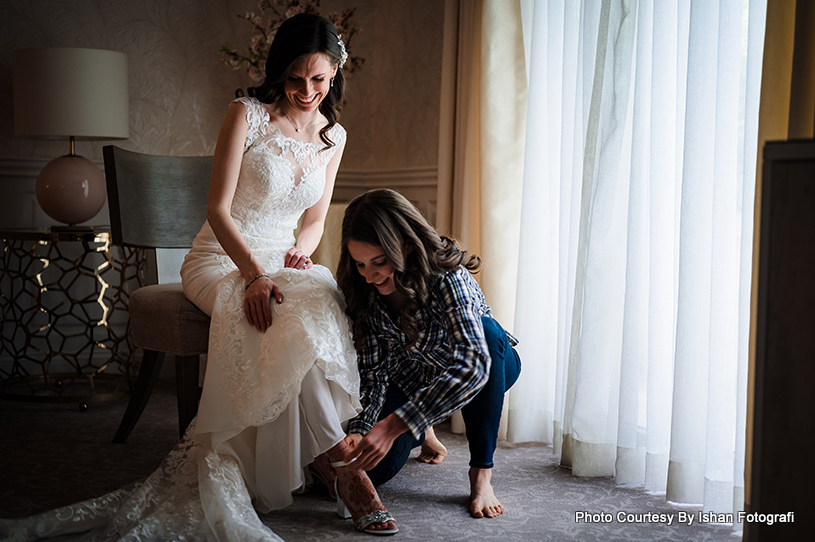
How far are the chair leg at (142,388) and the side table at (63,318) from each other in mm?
591

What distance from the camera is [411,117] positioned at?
3.26 meters

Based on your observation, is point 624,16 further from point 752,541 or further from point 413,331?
point 752,541

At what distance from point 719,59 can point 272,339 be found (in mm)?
1303

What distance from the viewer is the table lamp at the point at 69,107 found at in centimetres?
283

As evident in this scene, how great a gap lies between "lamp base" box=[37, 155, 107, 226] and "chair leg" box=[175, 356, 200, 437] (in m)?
1.32

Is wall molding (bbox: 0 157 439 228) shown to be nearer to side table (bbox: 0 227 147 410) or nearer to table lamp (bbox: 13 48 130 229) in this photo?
side table (bbox: 0 227 147 410)

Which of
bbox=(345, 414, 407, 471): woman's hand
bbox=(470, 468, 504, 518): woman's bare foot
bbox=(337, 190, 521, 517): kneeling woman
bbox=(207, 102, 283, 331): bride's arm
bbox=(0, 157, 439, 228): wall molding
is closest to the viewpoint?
bbox=(345, 414, 407, 471): woman's hand

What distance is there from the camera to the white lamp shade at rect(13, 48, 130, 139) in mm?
2822

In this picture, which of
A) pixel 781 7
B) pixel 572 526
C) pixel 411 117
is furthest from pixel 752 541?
pixel 411 117

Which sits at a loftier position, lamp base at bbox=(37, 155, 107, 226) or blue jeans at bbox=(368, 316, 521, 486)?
lamp base at bbox=(37, 155, 107, 226)

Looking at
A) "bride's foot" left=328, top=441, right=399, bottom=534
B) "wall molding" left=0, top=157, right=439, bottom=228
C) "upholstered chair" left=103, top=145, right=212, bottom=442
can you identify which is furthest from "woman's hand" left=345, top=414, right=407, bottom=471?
"wall molding" left=0, top=157, right=439, bottom=228

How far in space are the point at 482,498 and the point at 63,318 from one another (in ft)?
7.65

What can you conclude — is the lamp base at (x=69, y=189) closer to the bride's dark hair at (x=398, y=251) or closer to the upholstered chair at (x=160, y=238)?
the upholstered chair at (x=160, y=238)

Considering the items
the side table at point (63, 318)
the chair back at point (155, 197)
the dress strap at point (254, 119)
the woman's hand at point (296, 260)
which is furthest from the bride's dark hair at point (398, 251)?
the side table at point (63, 318)
